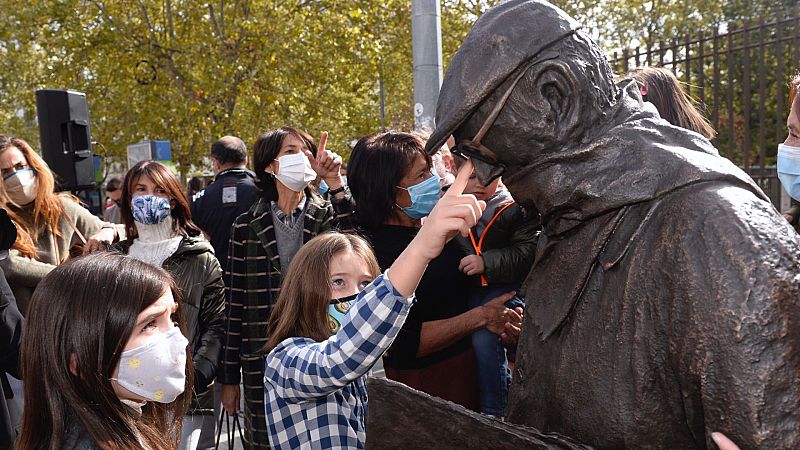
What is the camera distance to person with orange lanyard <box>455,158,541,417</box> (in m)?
3.45

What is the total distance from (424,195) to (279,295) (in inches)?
36.4

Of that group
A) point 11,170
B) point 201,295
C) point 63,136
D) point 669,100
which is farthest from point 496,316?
point 63,136

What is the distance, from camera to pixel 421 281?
10.9 ft

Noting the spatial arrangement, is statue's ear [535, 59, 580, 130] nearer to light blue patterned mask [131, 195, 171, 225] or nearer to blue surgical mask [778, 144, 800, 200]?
blue surgical mask [778, 144, 800, 200]

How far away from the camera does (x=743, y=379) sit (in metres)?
1.25

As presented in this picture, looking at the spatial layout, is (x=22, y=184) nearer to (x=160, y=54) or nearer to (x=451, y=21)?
(x=160, y=54)

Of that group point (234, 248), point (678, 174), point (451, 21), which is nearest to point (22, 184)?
point (234, 248)

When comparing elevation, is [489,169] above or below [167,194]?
above

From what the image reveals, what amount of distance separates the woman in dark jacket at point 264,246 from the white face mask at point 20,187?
1.26 meters

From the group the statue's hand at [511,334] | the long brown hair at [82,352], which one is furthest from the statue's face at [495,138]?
the statue's hand at [511,334]

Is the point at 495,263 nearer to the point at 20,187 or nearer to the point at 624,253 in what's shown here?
the point at 624,253

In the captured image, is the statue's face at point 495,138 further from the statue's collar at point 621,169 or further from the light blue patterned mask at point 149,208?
the light blue patterned mask at point 149,208

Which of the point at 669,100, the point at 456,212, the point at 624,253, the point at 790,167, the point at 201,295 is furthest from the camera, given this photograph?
the point at 201,295

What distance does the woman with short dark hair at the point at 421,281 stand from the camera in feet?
10.6
